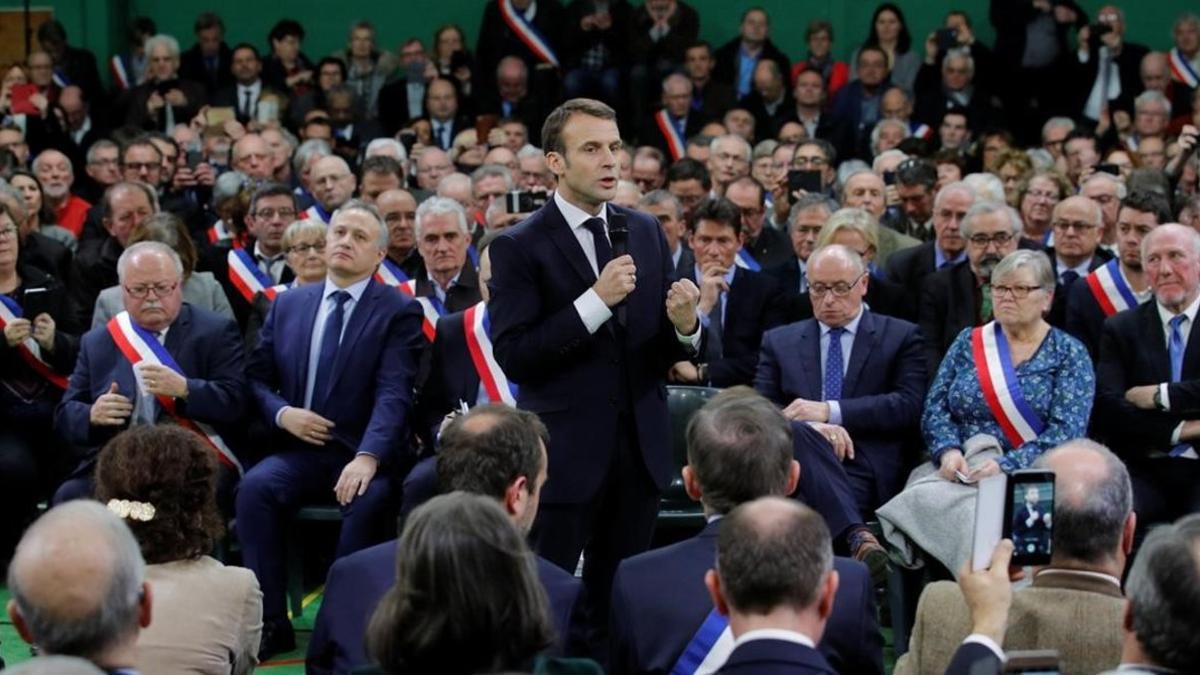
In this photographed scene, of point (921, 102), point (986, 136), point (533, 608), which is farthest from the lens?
point (921, 102)

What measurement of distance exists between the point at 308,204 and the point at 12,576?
25.5 ft

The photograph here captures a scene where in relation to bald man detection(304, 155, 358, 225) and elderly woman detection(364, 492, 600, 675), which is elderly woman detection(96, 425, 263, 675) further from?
bald man detection(304, 155, 358, 225)

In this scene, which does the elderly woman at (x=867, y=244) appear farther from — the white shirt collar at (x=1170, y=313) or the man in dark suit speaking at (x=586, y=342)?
the man in dark suit speaking at (x=586, y=342)

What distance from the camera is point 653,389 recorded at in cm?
554

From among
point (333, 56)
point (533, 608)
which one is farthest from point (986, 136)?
point (533, 608)

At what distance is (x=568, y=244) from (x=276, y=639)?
2.31m

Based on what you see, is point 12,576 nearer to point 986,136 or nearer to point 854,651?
point 854,651

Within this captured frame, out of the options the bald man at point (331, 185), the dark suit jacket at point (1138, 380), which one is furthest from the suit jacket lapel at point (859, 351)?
the bald man at point (331, 185)

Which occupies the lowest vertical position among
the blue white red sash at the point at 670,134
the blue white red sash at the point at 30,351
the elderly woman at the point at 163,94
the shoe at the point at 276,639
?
the shoe at the point at 276,639

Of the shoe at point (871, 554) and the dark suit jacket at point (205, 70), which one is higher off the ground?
the dark suit jacket at point (205, 70)

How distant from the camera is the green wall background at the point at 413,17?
15867 millimetres

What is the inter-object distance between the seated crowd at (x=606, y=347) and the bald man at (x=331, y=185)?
4 cm

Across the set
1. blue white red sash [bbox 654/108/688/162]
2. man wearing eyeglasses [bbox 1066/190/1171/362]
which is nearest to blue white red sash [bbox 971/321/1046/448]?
man wearing eyeglasses [bbox 1066/190/1171/362]

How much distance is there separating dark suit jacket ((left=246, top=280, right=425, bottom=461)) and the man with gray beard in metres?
2.23
